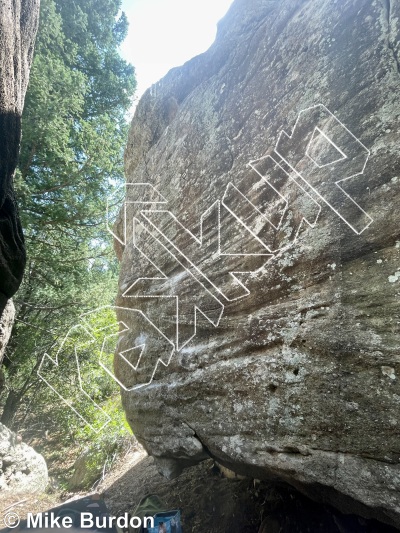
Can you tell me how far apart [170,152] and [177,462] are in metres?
4.55

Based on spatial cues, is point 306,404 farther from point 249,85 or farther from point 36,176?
point 36,176

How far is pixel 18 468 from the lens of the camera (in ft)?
28.1

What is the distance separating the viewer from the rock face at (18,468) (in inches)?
323

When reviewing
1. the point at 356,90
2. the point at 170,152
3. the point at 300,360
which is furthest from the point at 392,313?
the point at 170,152

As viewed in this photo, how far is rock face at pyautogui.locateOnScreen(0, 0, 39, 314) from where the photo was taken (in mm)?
3850

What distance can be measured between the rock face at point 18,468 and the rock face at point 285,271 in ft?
19.6

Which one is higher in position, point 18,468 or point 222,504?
point 18,468

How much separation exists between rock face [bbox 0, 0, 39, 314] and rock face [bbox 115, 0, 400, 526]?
1697mm

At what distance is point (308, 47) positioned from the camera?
3.63 metres

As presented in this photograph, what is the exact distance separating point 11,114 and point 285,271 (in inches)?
150
